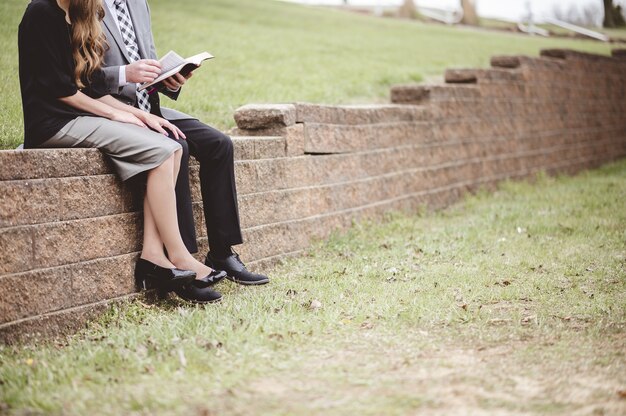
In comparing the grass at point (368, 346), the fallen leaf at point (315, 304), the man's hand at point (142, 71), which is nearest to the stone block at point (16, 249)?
the grass at point (368, 346)

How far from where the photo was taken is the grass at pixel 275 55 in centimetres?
759

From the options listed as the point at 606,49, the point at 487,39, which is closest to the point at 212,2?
the point at 487,39

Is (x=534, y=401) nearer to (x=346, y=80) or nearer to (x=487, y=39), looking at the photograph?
(x=346, y=80)

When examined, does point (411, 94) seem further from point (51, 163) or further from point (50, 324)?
point (50, 324)

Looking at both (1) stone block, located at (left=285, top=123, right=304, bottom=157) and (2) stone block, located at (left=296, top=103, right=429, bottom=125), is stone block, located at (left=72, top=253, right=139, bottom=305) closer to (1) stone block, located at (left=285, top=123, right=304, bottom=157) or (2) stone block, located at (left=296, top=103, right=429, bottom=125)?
(1) stone block, located at (left=285, top=123, right=304, bottom=157)

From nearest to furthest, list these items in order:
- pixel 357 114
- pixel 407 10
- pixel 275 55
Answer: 1. pixel 357 114
2. pixel 275 55
3. pixel 407 10

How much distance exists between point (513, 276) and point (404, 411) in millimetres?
2842

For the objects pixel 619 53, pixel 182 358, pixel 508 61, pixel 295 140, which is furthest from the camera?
pixel 619 53

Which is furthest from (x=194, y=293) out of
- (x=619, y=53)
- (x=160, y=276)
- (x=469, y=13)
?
(x=469, y=13)

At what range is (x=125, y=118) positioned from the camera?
4484 mm

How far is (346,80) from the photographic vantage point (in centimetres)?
1034

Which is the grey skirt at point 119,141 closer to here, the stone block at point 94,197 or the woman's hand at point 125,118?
the woman's hand at point 125,118

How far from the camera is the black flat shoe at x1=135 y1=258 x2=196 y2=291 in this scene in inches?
179

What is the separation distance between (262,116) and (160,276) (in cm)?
220
